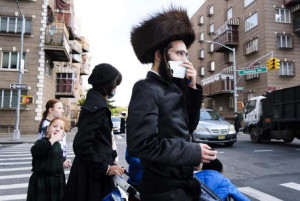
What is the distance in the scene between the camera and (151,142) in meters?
1.43

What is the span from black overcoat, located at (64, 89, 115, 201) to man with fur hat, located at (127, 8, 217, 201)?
84cm

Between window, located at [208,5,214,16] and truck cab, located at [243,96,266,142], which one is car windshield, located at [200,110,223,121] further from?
window, located at [208,5,214,16]

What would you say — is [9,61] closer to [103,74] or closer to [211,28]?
[103,74]

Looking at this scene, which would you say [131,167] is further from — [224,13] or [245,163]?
[224,13]

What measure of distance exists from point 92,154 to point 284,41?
27671mm

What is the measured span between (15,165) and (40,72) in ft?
47.9

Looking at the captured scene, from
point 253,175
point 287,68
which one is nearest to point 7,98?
point 253,175

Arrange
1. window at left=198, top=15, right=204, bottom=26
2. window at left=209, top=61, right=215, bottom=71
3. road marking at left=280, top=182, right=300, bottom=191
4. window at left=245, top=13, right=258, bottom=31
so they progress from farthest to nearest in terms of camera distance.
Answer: window at left=198, top=15, right=204, bottom=26, window at left=209, top=61, right=215, bottom=71, window at left=245, top=13, right=258, bottom=31, road marking at left=280, top=182, right=300, bottom=191

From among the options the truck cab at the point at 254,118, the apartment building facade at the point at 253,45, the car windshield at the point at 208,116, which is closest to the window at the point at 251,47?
the apartment building facade at the point at 253,45

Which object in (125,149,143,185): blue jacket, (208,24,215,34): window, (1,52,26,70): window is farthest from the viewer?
(208,24,215,34): window

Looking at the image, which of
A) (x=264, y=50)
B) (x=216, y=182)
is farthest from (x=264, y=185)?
(x=264, y=50)

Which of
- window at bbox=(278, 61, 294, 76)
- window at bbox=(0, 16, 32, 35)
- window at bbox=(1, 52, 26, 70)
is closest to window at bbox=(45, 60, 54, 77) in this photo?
window at bbox=(1, 52, 26, 70)

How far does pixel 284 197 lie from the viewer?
466cm

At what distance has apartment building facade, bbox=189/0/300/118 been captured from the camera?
24844 millimetres
